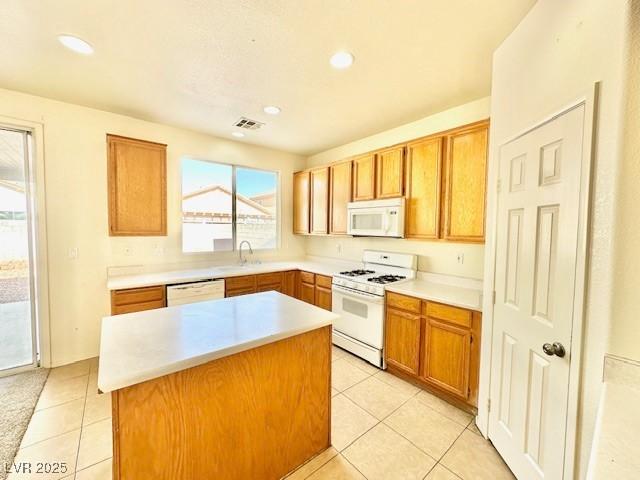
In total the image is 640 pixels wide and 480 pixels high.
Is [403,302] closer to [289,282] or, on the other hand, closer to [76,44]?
[289,282]

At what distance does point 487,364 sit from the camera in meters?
1.86

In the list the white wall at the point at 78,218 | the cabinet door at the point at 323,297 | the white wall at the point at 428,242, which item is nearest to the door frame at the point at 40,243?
the white wall at the point at 78,218

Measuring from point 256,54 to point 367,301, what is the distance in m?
2.41

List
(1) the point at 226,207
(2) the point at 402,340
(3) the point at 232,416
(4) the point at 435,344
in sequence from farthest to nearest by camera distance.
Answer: (1) the point at 226,207, (2) the point at 402,340, (4) the point at 435,344, (3) the point at 232,416

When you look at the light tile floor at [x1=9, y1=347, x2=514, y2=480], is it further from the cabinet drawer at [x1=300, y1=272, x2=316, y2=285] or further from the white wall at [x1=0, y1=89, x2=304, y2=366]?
the cabinet drawer at [x1=300, y1=272, x2=316, y2=285]

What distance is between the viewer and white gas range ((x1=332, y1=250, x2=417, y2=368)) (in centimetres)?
278

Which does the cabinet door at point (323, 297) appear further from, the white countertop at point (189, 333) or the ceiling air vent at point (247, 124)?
the ceiling air vent at point (247, 124)

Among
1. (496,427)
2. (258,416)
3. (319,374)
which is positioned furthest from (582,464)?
(258,416)

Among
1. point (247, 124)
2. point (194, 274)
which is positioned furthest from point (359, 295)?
point (247, 124)

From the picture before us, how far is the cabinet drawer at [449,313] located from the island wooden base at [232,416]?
3.66ft

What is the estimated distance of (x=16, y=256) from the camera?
2633 mm

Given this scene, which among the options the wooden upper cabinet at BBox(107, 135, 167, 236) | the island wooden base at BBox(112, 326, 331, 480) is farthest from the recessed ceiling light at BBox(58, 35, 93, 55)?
the island wooden base at BBox(112, 326, 331, 480)

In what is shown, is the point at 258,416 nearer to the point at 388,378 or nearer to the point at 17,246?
the point at 388,378

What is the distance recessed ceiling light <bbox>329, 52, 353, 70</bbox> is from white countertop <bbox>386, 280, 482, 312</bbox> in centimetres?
201
